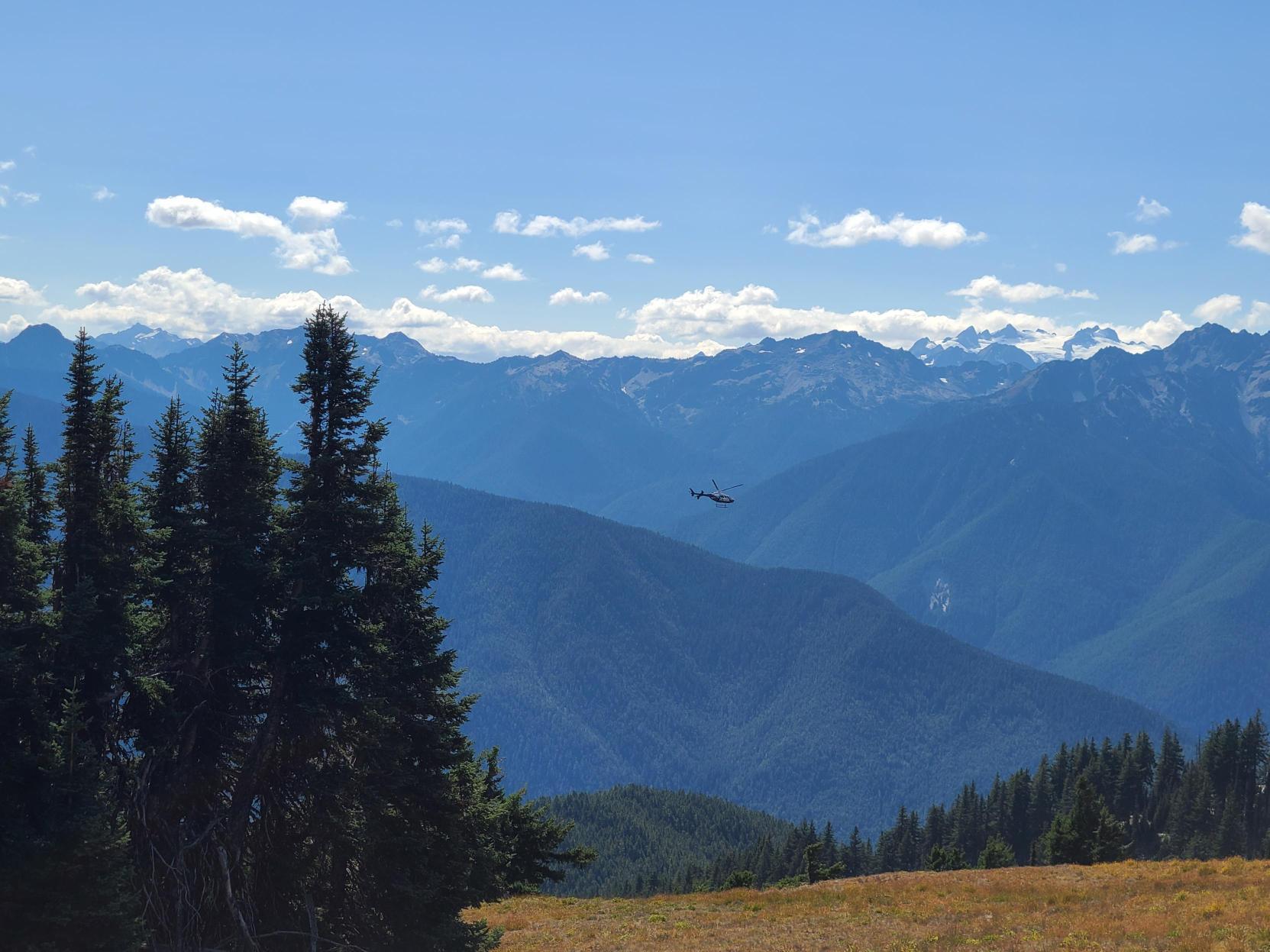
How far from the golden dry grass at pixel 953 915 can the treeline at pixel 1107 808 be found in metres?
68.6

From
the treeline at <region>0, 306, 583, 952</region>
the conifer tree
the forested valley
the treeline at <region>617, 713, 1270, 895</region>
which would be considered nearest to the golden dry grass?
the conifer tree

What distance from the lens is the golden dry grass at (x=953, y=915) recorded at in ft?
104

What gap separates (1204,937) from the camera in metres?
29.4

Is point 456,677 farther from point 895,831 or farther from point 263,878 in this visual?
point 895,831

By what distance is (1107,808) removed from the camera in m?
116

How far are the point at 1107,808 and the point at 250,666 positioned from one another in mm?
111924

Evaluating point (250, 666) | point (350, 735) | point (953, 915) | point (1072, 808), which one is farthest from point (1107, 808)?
point (250, 666)

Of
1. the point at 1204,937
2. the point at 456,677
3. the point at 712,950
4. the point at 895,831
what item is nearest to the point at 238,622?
the point at 456,677

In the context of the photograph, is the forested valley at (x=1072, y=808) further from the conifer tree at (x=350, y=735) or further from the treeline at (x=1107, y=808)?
the conifer tree at (x=350, y=735)

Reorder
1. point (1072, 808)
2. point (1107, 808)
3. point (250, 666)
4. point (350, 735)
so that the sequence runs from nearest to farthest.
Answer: point (350, 735), point (250, 666), point (1107, 808), point (1072, 808)

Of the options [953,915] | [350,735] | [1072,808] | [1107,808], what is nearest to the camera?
[350,735]

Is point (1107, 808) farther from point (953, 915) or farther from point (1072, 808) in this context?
point (953, 915)

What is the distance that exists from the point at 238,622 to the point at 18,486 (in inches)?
299

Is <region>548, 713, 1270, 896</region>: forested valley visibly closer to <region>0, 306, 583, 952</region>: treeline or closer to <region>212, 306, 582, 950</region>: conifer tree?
<region>212, 306, 582, 950</region>: conifer tree
